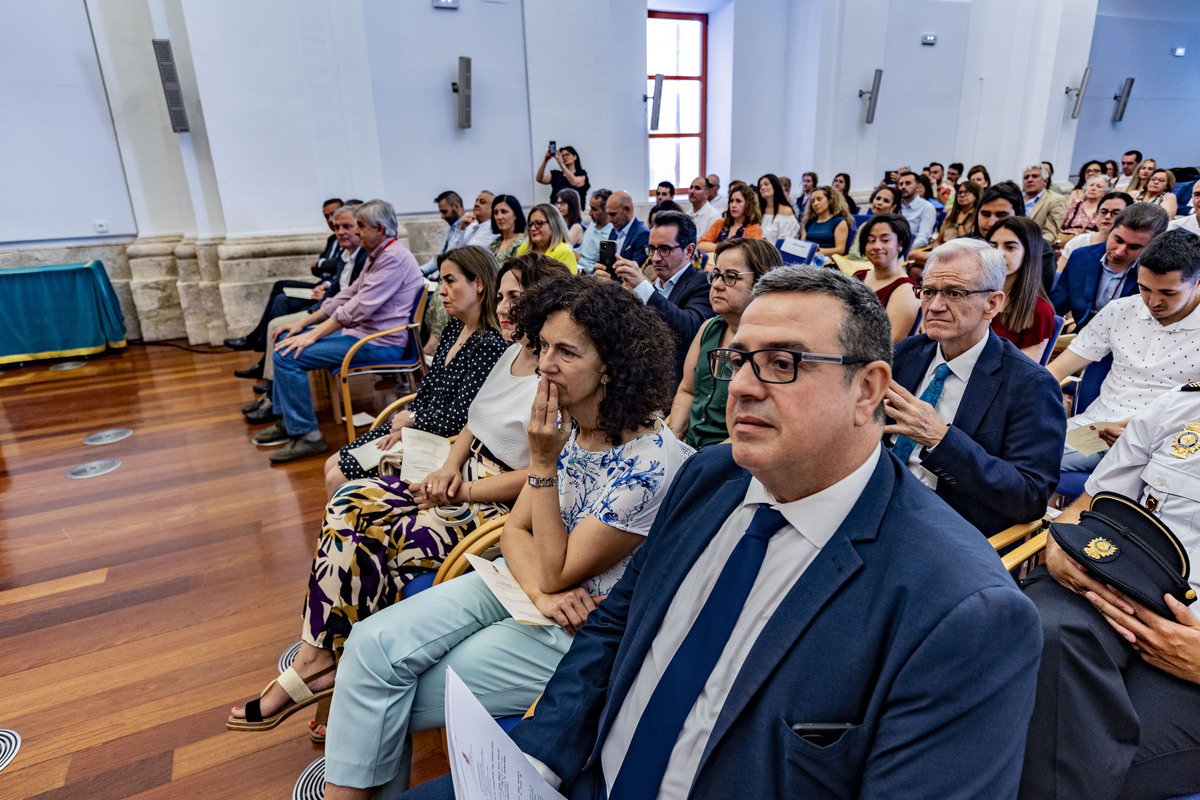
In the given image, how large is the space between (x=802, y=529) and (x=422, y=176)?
Answer: 23.6ft

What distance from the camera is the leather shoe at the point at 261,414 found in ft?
14.8

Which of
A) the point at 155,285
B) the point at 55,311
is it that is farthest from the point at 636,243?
the point at 55,311

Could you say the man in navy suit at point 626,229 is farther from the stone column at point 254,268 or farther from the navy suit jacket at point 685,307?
the stone column at point 254,268

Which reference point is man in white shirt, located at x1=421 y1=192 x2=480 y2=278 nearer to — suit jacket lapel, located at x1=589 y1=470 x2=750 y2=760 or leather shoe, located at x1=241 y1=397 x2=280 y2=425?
leather shoe, located at x1=241 y1=397 x2=280 y2=425

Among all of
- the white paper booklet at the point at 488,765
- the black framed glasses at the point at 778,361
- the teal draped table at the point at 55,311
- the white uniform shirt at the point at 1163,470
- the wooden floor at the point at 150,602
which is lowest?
the wooden floor at the point at 150,602

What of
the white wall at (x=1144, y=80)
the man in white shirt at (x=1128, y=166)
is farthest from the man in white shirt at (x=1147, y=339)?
the white wall at (x=1144, y=80)

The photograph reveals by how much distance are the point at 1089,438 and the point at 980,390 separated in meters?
0.90

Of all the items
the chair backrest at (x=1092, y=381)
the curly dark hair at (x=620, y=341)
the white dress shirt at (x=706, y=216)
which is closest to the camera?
the curly dark hair at (x=620, y=341)

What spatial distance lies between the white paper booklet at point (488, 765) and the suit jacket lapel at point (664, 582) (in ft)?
0.38

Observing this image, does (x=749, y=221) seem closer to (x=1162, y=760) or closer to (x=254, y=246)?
(x=254, y=246)

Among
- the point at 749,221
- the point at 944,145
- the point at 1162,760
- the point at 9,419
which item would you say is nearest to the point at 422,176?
the point at 749,221

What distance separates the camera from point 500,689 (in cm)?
143

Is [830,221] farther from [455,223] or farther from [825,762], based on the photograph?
[825,762]

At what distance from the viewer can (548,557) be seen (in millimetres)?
1465
